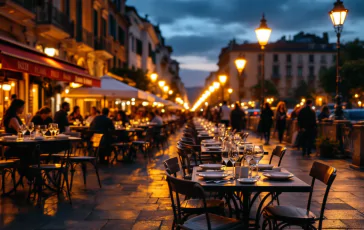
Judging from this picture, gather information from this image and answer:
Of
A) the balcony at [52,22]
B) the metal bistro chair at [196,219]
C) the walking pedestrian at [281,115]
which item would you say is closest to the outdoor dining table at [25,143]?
the metal bistro chair at [196,219]

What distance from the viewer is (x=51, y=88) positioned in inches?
799

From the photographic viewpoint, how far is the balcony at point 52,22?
64.4 feet

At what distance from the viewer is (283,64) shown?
9738cm

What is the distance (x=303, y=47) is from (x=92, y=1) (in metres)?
73.6

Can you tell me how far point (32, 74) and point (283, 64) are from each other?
90.1m

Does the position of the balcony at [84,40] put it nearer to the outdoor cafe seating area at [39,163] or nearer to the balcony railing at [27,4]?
the balcony railing at [27,4]

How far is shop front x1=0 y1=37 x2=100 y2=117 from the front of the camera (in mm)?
9500

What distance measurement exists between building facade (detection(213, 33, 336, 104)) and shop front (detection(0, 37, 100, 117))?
74.5m

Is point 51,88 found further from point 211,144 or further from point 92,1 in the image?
point 211,144

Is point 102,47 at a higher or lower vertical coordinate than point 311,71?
lower

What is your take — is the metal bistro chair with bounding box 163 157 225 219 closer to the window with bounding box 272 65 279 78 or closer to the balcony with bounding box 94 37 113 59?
the balcony with bounding box 94 37 113 59

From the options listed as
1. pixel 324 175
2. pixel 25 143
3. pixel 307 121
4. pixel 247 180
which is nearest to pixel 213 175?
pixel 247 180

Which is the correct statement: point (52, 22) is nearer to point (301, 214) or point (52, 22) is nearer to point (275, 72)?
point (301, 214)

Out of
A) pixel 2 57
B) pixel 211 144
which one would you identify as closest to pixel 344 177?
pixel 211 144
